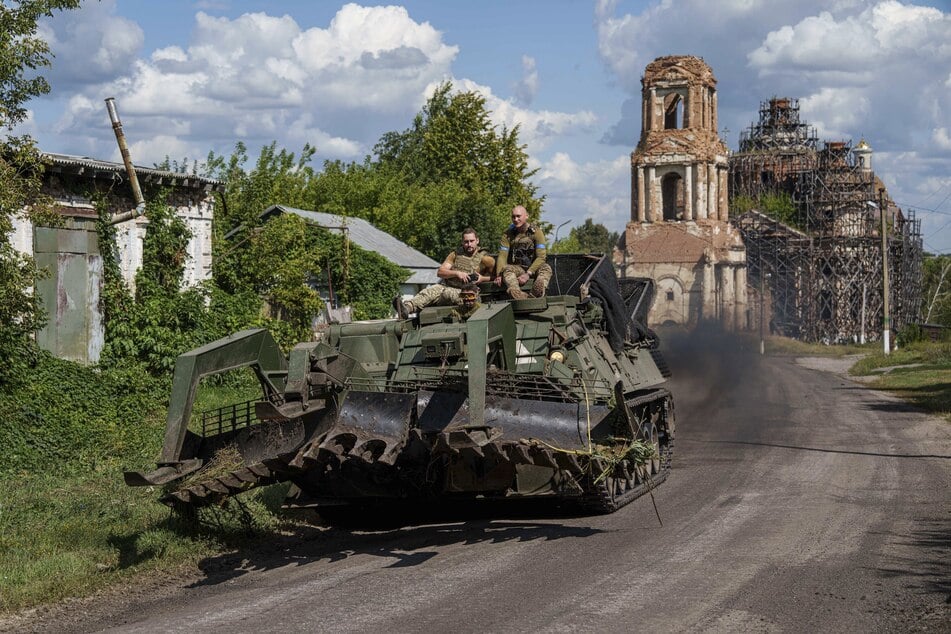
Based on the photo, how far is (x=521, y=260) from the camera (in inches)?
517

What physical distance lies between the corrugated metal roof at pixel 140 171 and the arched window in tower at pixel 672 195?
1673 inches

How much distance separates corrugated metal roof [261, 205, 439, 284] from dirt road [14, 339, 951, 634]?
19528 mm

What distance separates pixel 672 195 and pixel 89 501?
54.5m

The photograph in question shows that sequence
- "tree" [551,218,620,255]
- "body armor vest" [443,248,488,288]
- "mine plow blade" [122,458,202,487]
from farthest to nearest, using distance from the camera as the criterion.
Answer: "tree" [551,218,620,255], "body armor vest" [443,248,488,288], "mine plow blade" [122,458,202,487]

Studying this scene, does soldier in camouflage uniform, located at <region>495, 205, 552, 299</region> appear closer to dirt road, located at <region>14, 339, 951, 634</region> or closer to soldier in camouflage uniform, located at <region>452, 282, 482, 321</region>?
soldier in camouflage uniform, located at <region>452, 282, 482, 321</region>

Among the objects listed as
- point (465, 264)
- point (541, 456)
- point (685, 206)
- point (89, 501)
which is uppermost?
point (685, 206)

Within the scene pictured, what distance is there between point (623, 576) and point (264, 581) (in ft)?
9.18

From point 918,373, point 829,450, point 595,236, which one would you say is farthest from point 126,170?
point 595,236

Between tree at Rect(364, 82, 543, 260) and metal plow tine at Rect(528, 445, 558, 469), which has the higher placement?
tree at Rect(364, 82, 543, 260)

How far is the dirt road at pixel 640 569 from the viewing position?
25.5ft

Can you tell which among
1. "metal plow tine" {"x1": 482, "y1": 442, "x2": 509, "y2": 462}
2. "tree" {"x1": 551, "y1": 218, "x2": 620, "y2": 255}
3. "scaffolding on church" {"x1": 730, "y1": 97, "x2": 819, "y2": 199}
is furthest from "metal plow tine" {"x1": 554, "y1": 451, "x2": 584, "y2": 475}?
"tree" {"x1": 551, "y1": 218, "x2": 620, "y2": 255}

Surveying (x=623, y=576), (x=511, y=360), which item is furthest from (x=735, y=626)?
(x=511, y=360)

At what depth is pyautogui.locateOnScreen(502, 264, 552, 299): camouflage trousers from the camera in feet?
41.9

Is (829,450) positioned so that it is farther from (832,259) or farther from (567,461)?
(832,259)
